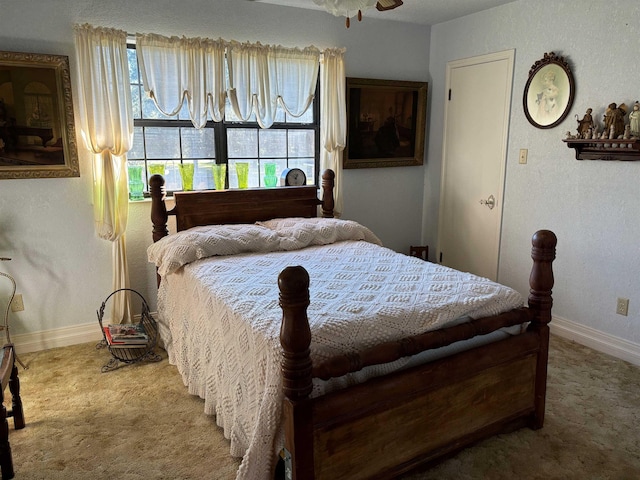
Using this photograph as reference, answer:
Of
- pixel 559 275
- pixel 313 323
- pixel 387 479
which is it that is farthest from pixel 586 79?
pixel 387 479

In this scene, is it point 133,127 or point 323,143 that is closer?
point 133,127

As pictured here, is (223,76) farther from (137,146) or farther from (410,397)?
(410,397)

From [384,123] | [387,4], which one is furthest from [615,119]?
[384,123]

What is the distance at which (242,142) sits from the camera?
12.8ft

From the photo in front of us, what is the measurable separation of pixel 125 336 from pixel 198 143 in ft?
5.04

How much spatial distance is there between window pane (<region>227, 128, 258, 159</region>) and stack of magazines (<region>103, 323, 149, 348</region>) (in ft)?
5.01

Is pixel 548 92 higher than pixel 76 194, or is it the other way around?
pixel 548 92

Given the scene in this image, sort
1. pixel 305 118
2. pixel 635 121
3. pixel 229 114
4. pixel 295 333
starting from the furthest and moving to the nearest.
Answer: pixel 305 118, pixel 229 114, pixel 635 121, pixel 295 333

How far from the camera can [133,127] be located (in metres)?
3.36

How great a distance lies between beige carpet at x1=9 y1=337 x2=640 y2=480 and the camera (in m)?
2.14

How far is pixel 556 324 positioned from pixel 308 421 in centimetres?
267

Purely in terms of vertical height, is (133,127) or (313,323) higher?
(133,127)

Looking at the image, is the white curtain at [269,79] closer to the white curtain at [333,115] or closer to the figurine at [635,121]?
the white curtain at [333,115]

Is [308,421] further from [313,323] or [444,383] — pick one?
[444,383]
